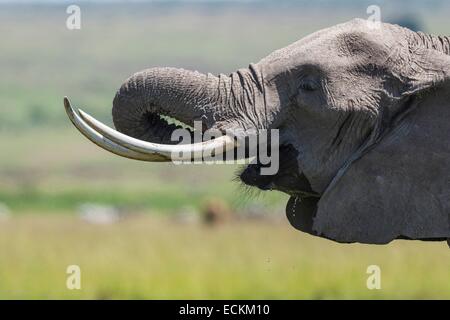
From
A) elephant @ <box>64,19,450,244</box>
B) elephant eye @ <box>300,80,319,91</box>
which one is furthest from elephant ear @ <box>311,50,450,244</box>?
elephant eye @ <box>300,80,319,91</box>

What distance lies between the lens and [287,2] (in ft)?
518

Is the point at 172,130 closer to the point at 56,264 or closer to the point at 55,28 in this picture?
the point at 56,264

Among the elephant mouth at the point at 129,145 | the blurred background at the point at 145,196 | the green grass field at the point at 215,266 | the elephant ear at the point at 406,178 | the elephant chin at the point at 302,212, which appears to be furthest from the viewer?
the blurred background at the point at 145,196

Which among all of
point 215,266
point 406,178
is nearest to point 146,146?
point 406,178

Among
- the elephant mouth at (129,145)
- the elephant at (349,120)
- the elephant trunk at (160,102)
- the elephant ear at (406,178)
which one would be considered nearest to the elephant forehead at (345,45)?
the elephant at (349,120)

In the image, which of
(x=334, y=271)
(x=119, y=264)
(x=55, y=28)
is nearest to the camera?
(x=334, y=271)

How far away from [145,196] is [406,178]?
4576 centimetres

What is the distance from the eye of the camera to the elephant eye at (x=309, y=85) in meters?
5.27

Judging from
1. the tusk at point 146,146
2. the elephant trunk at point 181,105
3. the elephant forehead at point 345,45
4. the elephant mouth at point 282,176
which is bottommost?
the elephant mouth at point 282,176

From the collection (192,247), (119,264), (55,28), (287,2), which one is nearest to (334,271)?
(119,264)

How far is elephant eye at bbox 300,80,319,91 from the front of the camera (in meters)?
5.27

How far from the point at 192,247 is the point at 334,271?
181 inches

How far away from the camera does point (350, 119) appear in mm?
5309

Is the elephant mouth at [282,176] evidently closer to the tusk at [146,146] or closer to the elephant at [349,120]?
the elephant at [349,120]
